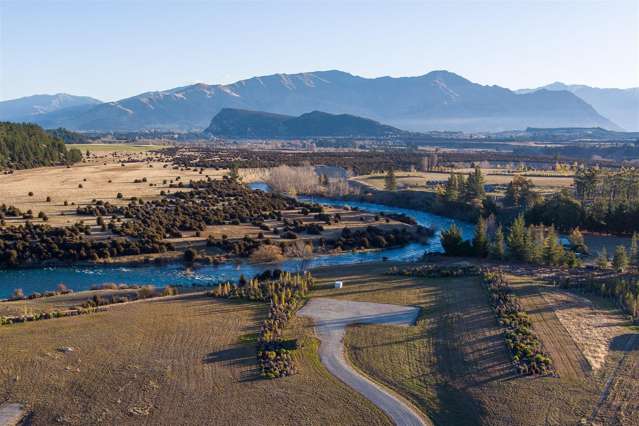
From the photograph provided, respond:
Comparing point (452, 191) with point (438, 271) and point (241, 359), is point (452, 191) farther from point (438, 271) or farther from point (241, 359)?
point (241, 359)

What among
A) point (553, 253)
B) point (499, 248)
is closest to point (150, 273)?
point (499, 248)

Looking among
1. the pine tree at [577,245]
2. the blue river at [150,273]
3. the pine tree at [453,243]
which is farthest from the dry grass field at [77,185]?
the pine tree at [577,245]

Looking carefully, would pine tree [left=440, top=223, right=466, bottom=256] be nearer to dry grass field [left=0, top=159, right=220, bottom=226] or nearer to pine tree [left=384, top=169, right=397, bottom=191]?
dry grass field [left=0, top=159, right=220, bottom=226]

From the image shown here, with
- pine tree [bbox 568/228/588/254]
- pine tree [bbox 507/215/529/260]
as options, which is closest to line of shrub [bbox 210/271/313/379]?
pine tree [bbox 507/215/529/260]

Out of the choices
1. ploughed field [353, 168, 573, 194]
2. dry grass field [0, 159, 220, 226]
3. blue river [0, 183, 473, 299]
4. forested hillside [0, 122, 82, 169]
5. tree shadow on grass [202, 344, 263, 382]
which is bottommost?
blue river [0, 183, 473, 299]

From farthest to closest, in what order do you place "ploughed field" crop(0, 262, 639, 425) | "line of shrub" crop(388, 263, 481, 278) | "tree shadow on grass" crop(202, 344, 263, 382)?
"line of shrub" crop(388, 263, 481, 278) → "tree shadow on grass" crop(202, 344, 263, 382) → "ploughed field" crop(0, 262, 639, 425)

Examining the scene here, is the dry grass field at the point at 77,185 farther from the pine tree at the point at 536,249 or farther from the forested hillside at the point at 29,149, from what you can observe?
the pine tree at the point at 536,249
